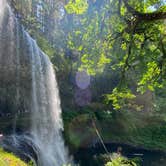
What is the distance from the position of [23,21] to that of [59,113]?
619 centimetres

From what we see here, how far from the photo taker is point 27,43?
10453mm

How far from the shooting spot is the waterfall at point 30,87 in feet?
30.9

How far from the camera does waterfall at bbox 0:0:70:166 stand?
9.41 m

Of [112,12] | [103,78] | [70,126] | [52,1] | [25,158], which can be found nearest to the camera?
[112,12]

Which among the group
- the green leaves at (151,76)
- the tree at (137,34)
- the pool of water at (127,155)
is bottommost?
the pool of water at (127,155)

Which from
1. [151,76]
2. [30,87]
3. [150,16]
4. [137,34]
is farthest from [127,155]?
[150,16]

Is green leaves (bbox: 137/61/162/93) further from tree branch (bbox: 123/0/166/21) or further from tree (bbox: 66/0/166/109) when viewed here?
tree branch (bbox: 123/0/166/21)

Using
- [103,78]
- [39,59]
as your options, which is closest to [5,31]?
[39,59]

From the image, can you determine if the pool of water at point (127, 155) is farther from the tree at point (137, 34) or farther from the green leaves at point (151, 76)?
the green leaves at point (151, 76)

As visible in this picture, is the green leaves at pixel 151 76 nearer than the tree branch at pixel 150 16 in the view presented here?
No

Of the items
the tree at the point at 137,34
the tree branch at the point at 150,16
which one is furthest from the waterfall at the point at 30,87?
the tree branch at the point at 150,16

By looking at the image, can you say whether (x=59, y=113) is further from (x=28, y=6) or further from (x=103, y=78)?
(x=28, y=6)

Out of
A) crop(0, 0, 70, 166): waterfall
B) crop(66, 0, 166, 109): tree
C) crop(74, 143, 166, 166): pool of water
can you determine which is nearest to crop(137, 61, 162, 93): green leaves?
crop(66, 0, 166, 109): tree

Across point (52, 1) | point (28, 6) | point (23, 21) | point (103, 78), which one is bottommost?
point (103, 78)
